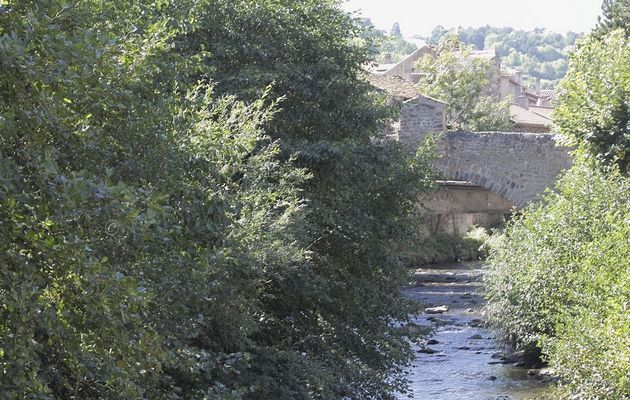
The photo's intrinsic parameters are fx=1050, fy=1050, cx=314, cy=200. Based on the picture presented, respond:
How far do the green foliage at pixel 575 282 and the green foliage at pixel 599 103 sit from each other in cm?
48

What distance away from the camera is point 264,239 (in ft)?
30.2

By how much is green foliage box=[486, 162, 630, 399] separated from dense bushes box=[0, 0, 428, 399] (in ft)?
6.93

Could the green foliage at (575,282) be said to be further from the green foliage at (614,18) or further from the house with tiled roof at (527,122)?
the house with tiled roof at (527,122)

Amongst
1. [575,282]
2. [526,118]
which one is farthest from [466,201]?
A: [526,118]

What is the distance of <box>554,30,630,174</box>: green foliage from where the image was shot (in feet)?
51.4

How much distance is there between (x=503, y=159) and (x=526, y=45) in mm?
162490

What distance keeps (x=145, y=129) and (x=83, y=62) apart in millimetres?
1223

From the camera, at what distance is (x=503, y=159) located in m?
27.3

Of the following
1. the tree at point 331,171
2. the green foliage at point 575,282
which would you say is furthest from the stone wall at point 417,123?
the tree at point 331,171

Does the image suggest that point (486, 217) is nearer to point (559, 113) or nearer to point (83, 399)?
point (559, 113)

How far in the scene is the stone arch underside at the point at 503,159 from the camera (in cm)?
2697

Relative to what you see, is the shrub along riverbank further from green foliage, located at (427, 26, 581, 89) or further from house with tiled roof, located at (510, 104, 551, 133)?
green foliage, located at (427, 26, 581, 89)

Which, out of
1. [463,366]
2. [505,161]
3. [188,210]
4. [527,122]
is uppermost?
[527,122]

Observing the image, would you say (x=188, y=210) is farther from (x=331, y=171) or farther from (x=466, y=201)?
(x=466, y=201)
